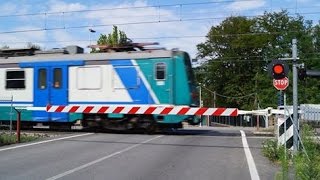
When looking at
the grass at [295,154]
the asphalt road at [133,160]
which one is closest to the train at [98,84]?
the asphalt road at [133,160]

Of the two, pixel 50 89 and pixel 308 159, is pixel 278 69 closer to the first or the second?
pixel 308 159

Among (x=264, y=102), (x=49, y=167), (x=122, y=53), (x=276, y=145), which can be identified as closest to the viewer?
(x=49, y=167)

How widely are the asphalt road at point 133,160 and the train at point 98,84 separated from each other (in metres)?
2.85

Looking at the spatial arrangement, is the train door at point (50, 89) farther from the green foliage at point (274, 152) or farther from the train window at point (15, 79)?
the green foliage at point (274, 152)

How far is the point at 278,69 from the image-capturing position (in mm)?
13562

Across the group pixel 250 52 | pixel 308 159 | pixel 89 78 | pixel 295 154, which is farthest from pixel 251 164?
pixel 250 52

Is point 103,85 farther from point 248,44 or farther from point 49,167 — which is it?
point 248,44

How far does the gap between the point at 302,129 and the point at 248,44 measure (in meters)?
53.1

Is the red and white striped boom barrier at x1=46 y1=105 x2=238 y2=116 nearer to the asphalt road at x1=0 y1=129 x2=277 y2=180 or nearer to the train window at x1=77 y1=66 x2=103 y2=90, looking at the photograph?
the train window at x1=77 y1=66 x2=103 y2=90

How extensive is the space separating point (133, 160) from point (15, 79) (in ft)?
40.3

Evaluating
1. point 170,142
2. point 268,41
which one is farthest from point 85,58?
point 268,41

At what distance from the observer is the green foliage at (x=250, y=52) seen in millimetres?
61406

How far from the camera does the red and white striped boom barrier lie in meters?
20.1

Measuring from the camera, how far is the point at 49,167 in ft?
39.5
